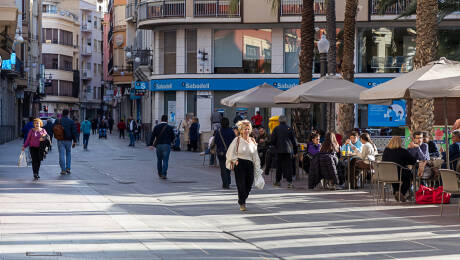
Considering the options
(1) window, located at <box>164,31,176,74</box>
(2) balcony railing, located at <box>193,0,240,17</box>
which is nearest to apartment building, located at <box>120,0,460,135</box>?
(2) balcony railing, located at <box>193,0,240,17</box>

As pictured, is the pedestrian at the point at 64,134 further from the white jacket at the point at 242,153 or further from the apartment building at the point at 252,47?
the apartment building at the point at 252,47

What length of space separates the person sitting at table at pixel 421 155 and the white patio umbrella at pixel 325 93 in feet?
13.7

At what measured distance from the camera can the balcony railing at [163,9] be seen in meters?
49.1

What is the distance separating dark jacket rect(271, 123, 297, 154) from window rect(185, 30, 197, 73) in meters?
29.2

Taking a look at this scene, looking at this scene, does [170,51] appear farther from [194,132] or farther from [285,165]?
[285,165]

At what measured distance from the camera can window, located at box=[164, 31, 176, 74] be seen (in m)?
50.6

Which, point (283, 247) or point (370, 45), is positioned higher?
point (370, 45)

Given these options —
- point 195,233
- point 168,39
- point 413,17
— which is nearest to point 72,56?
point 168,39

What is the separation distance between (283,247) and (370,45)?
127 feet

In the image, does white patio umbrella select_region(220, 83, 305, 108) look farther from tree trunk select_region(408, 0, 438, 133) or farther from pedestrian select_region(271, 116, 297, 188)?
tree trunk select_region(408, 0, 438, 133)

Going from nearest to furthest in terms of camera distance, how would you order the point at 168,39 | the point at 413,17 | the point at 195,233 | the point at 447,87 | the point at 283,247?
the point at 283,247
the point at 195,233
the point at 447,87
the point at 413,17
the point at 168,39

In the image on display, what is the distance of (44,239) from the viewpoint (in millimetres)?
11320

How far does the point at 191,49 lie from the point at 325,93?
92.8 ft

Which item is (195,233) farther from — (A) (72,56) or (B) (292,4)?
(A) (72,56)
